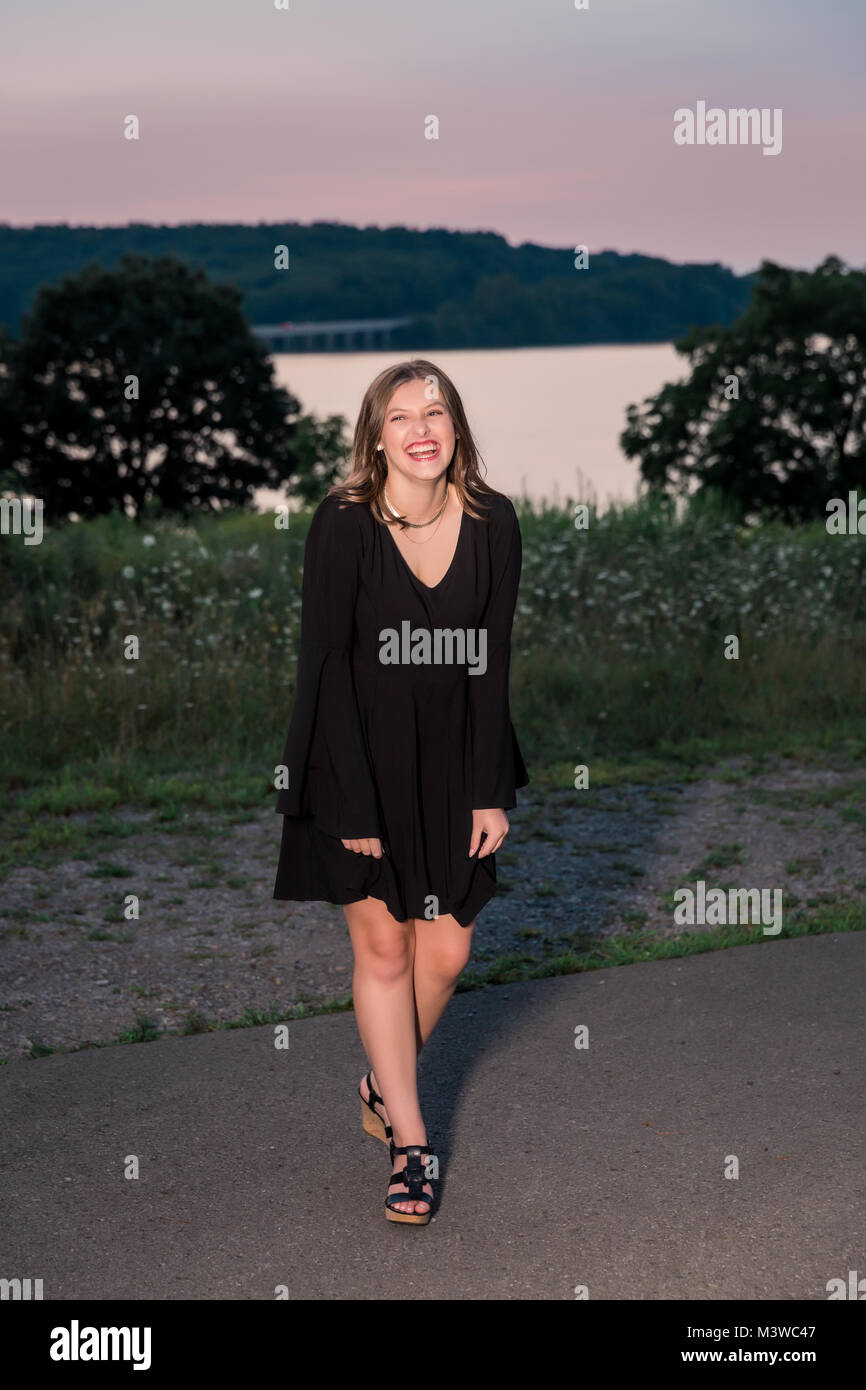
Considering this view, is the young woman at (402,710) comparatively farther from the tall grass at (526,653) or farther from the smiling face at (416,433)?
the tall grass at (526,653)

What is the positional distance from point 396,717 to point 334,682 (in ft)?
0.59

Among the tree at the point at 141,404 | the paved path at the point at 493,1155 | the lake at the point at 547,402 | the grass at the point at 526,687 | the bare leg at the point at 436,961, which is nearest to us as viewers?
the paved path at the point at 493,1155

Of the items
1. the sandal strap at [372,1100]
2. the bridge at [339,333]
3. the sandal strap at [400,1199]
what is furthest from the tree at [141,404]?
the sandal strap at [400,1199]

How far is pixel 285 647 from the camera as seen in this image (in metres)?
10.5

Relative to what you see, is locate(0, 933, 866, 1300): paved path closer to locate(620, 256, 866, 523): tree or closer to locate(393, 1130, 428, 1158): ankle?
locate(393, 1130, 428, 1158): ankle

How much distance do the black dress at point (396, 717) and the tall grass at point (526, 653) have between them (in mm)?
4267

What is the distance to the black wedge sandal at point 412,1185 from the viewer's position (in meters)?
3.56

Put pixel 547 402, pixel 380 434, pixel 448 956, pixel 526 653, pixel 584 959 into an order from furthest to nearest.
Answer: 1. pixel 547 402
2. pixel 526 653
3. pixel 584 959
4. pixel 448 956
5. pixel 380 434

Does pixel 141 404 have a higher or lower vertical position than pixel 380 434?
higher

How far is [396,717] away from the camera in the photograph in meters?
3.67

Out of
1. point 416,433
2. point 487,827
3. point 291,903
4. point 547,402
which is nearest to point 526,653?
point 291,903

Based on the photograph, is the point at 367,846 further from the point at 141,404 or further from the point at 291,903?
the point at 141,404
